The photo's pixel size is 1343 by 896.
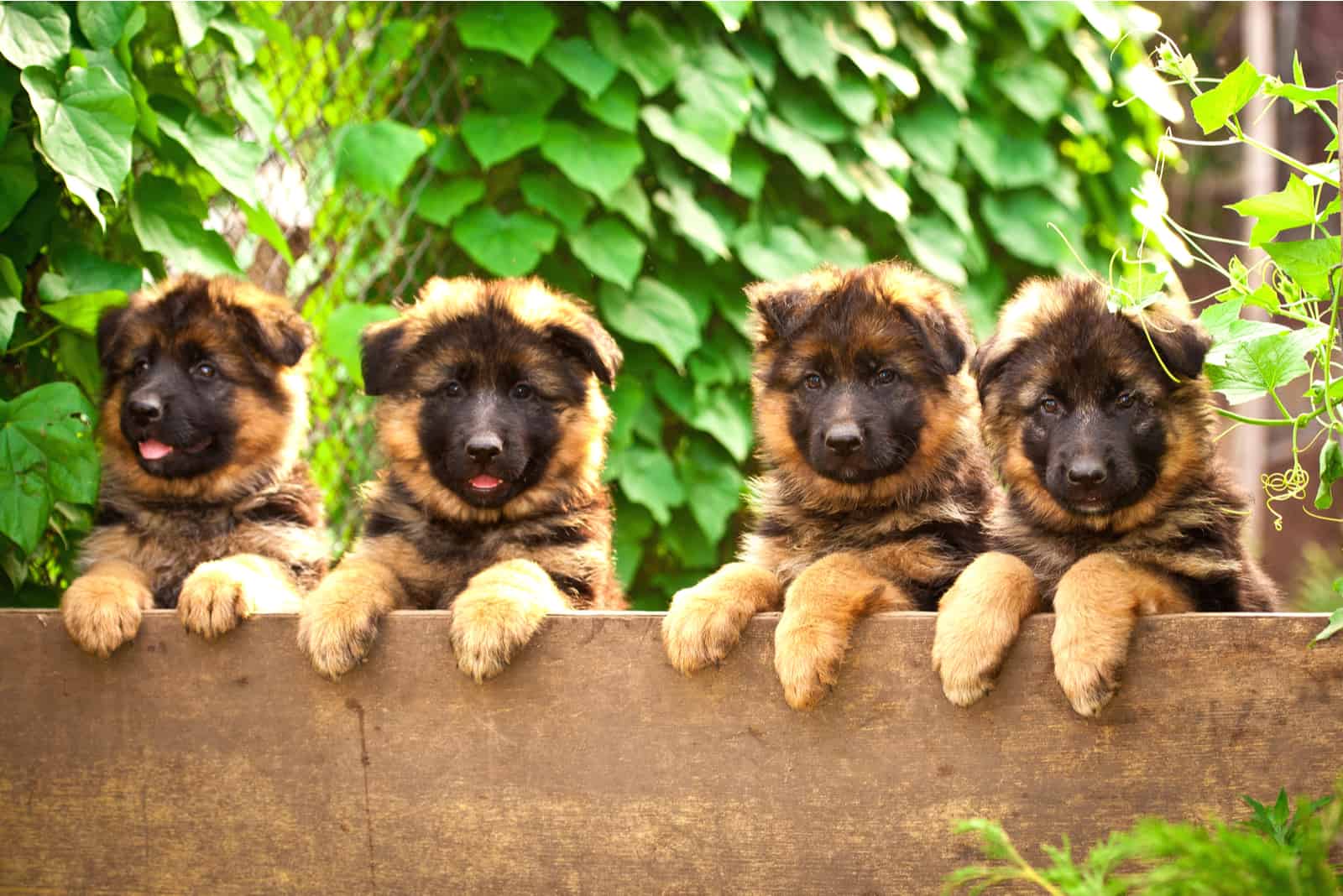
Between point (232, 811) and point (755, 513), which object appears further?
point (755, 513)

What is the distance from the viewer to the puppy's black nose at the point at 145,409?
4.53 meters

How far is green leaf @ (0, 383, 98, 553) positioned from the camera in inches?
162

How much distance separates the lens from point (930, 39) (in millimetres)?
6098

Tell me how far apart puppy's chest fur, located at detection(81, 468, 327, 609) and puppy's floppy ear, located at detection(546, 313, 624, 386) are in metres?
1.11

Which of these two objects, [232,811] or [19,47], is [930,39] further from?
[232,811]

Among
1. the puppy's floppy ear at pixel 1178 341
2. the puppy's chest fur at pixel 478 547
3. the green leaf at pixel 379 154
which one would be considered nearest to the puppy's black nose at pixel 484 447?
the puppy's chest fur at pixel 478 547

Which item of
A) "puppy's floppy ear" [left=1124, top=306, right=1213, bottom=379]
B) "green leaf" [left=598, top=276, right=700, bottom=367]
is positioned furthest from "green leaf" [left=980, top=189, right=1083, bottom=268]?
"puppy's floppy ear" [left=1124, top=306, right=1213, bottom=379]

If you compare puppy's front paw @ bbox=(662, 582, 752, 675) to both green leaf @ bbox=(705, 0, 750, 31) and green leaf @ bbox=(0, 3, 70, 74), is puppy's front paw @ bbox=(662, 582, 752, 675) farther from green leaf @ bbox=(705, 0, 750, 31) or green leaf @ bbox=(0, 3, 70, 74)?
green leaf @ bbox=(705, 0, 750, 31)

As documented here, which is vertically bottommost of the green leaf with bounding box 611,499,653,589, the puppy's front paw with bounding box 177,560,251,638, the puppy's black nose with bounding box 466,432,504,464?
the green leaf with bounding box 611,499,653,589

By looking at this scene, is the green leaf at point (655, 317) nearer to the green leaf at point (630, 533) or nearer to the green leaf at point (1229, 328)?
the green leaf at point (630, 533)

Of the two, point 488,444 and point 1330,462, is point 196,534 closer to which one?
point 488,444

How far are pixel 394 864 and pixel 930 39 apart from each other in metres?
4.18

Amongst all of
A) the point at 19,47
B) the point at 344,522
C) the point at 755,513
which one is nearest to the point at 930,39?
the point at 755,513

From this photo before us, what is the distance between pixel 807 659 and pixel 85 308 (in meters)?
2.85
